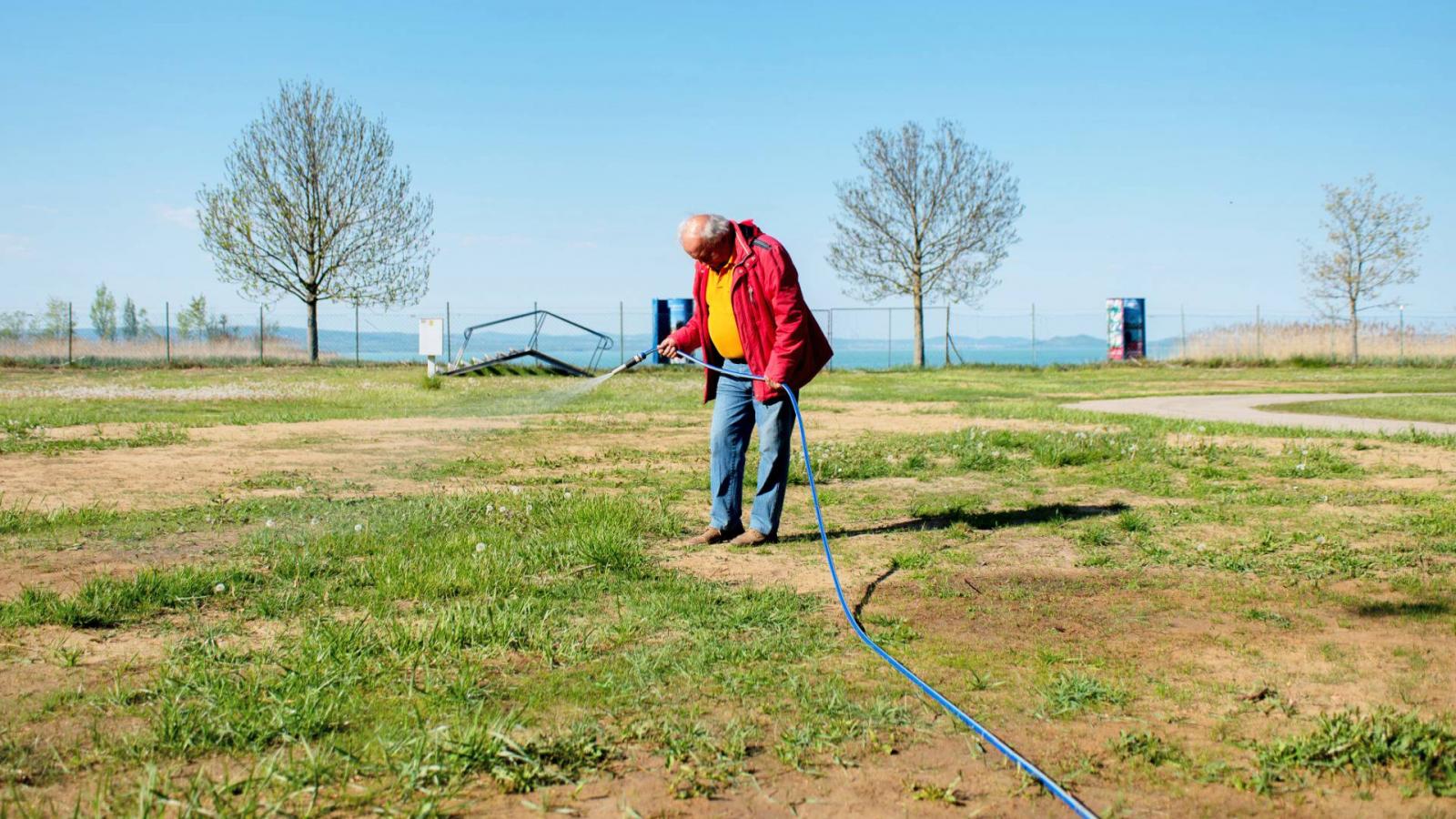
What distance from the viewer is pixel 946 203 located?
39.0 metres

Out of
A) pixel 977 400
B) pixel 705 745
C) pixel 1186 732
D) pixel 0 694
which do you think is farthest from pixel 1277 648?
pixel 977 400

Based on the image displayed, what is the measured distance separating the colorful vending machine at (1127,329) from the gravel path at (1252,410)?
20287 millimetres

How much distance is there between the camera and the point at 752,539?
246 inches

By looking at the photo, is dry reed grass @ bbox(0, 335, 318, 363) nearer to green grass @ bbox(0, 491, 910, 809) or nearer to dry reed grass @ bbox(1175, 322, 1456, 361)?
dry reed grass @ bbox(1175, 322, 1456, 361)

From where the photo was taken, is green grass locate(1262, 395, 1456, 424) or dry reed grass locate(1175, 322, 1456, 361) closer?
green grass locate(1262, 395, 1456, 424)

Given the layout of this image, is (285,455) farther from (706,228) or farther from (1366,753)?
(1366,753)

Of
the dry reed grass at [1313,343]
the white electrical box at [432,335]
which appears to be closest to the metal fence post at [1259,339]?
the dry reed grass at [1313,343]

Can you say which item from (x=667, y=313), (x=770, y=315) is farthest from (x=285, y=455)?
(x=667, y=313)

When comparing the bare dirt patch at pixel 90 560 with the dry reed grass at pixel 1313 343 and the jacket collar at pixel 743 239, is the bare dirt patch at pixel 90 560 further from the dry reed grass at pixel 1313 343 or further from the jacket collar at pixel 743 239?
the dry reed grass at pixel 1313 343

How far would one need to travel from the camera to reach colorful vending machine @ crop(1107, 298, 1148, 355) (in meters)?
40.0

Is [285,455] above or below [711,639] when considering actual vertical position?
above

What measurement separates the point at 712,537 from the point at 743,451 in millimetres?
569

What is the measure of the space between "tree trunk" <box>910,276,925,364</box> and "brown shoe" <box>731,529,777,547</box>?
33167 mm

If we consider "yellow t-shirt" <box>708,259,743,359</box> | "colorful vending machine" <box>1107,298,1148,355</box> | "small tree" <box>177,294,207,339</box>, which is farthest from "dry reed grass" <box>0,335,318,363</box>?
"yellow t-shirt" <box>708,259,743,359</box>
